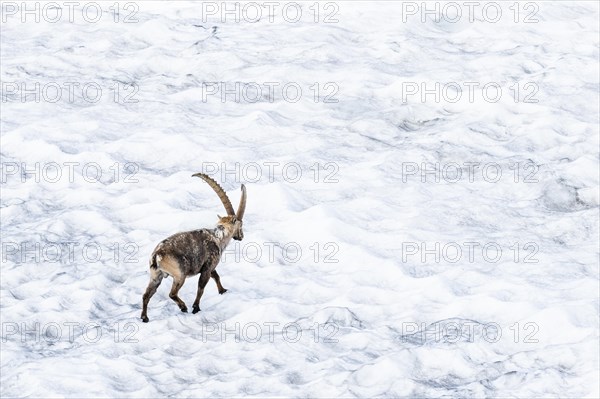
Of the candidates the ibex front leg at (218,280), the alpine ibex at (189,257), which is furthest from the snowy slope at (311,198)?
the alpine ibex at (189,257)

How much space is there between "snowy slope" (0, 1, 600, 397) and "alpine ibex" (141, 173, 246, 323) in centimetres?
30

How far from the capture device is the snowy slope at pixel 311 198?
8.50 meters

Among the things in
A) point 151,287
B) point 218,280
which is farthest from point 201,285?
point 151,287

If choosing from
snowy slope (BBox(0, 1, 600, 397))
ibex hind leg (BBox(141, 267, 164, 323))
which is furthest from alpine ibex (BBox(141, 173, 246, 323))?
snowy slope (BBox(0, 1, 600, 397))

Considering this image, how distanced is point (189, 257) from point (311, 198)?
10.1 ft

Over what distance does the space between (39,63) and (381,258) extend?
8026 millimetres

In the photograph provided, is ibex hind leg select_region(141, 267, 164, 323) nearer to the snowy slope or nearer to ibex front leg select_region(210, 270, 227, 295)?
the snowy slope

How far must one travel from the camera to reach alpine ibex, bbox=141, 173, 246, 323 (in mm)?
8906

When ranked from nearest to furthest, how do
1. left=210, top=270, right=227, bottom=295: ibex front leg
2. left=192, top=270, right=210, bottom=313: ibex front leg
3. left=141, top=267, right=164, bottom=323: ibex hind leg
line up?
left=141, top=267, right=164, bottom=323: ibex hind leg
left=192, top=270, right=210, bottom=313: ibex front leg
left=210, top=270, right=227, bottom=295: ibex front leg

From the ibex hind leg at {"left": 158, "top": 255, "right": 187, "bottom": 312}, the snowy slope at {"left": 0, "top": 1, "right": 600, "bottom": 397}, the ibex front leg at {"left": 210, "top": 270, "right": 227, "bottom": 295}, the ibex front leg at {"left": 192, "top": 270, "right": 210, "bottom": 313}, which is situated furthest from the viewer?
the ibex front leg at {"left": 210, "top": 270, "right": 227, "bottom": 295}

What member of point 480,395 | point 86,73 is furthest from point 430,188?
point 86,73

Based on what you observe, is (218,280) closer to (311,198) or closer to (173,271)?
(173,271)

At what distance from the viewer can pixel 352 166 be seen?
12680 mm

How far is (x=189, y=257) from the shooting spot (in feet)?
29.6
